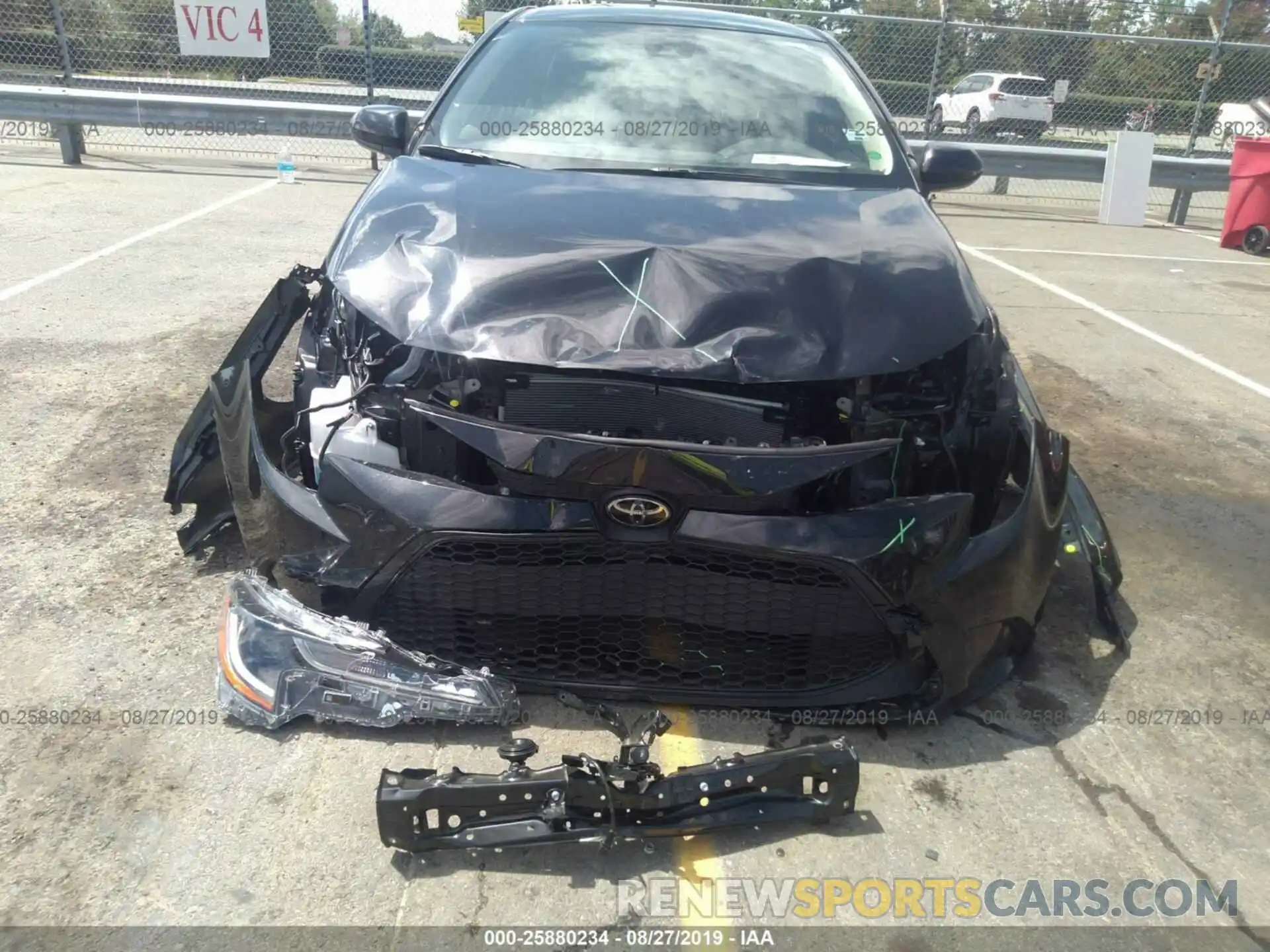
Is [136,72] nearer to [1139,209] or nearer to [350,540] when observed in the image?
[1139,209]

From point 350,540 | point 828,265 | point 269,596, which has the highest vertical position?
point 828,265

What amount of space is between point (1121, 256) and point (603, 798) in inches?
375

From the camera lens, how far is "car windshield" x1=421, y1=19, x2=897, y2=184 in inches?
136

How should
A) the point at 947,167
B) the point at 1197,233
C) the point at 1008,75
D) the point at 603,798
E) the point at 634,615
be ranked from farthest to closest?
1. the point at 1008,75
2. the point at 1197,233
3. the point at 947,167
4. the point at 634,615
5. the point at 603,798

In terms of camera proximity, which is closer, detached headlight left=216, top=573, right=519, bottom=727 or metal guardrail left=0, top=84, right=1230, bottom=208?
detached headlight left=216, top=573, right=519, bottom=727

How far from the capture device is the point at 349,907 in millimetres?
1977

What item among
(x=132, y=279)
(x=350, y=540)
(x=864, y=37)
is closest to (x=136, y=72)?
(x=132, y=279)

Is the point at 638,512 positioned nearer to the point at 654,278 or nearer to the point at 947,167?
→ the point at 654,278

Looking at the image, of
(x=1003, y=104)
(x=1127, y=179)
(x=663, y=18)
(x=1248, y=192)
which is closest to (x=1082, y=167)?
(x=1127, y=179)

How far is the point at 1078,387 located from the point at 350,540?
4499 mm

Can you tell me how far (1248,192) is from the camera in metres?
10.1

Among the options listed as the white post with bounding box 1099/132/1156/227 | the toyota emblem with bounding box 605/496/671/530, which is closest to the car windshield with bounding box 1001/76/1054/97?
the white post with bounding box 1099/132/1156/227

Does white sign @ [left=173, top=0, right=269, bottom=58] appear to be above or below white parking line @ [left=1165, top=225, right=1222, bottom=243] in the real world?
above

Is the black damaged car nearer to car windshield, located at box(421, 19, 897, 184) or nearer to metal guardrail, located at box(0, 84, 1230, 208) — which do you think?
Answer: car windshield, located at box(421, 19, 897, 184)
